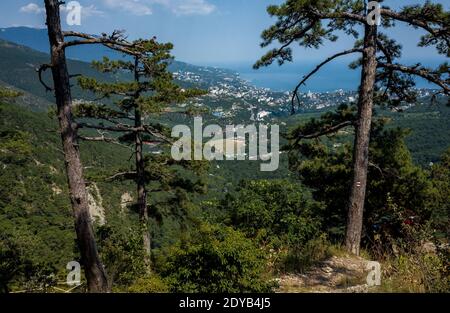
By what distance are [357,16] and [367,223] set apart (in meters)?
7.54

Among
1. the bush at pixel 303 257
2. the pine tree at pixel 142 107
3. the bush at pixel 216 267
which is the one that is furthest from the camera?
the pine tree at pixel 142 107

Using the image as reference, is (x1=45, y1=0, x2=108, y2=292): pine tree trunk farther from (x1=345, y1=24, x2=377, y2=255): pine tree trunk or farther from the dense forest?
(x1=345, y1=24, x2=377, y2=255): pine tree trunk

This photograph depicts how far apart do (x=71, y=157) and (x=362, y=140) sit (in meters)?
4.74

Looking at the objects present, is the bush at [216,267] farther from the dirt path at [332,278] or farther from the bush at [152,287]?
the dirt path at [332,278]

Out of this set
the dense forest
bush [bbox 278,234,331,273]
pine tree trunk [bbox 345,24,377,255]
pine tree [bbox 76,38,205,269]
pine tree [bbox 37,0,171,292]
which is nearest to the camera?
the dense forest

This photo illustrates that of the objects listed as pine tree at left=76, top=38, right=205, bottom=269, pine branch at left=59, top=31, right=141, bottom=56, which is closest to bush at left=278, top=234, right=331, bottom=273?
pine branch at left=59, top=31, right=141, bottom=56

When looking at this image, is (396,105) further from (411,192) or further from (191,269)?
(191,269)

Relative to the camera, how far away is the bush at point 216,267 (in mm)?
4219

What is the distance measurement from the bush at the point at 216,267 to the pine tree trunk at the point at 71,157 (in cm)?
146

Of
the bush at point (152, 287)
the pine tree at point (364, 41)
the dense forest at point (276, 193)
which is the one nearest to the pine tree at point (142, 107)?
the dense forest at point (276, 193)

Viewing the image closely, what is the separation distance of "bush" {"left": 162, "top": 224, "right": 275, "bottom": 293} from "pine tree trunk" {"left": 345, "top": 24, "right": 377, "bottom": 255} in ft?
10.4

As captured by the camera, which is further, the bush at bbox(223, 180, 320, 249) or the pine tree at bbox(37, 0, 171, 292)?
the bush at bbox(223, 180, 320, 249)

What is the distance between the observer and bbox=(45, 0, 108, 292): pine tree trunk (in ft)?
16.8
